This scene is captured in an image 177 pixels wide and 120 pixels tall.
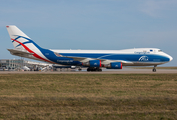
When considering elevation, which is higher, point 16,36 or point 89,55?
Result: point 16,36

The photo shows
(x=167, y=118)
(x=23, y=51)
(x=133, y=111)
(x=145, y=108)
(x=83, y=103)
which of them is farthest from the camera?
(x=23, y=51)

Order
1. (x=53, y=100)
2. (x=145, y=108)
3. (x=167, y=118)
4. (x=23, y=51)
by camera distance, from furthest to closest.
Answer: (x=23, y=51)
(x=53, y=100)
(x=145, y=108)
(x=167, y=118)

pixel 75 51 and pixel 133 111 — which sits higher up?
pixel 75 51

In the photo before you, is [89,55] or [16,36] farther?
[89,55]

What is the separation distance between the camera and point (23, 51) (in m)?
37.6

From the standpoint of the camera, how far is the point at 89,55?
3956cm

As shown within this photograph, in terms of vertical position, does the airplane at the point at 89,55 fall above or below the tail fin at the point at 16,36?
below

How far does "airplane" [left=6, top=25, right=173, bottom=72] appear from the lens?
126 ft

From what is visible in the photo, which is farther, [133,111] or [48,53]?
[48,53]

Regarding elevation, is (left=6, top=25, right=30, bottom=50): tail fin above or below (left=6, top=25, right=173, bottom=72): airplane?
above

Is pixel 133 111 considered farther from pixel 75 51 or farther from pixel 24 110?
pixel 75 51

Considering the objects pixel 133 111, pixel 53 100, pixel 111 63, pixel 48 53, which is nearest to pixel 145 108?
pixel 133 111

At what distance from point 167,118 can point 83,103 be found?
12.0ft

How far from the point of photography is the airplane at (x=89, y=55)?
126 feet
